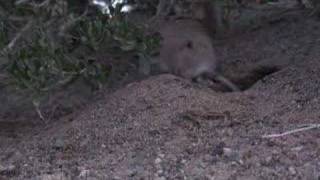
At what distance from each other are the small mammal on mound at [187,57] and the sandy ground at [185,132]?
0.22 metres

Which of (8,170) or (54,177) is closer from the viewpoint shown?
(54,177)

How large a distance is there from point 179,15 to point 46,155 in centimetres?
223

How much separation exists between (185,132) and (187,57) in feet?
4.43

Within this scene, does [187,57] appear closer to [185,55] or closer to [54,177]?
[185,55]

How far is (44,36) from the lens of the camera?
4203 millimetres

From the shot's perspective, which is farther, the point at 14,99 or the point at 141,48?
the point at 14,99

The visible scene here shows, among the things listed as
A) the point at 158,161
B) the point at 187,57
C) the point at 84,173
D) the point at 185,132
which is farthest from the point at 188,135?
the point at 187,57

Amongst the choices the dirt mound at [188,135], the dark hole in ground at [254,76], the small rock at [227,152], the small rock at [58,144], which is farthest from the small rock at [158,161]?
the dark hole in ground at [254,76]

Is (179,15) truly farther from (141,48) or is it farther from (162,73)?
(141,48)

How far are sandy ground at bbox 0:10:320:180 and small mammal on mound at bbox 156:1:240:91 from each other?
22 centimetres


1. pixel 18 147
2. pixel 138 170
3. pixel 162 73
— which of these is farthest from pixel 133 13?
pixel 138 170

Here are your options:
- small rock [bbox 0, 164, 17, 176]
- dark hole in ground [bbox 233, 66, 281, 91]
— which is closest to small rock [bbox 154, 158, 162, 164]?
small rock [bbox 0, 164, 17, 176]

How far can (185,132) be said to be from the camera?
13.4 feet

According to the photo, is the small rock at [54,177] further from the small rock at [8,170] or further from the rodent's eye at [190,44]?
the rodent's eye at [190,44]
